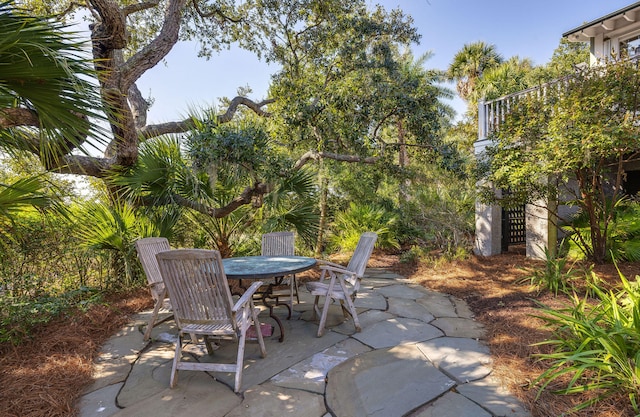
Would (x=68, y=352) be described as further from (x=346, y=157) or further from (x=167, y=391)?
(x=346, y=157)

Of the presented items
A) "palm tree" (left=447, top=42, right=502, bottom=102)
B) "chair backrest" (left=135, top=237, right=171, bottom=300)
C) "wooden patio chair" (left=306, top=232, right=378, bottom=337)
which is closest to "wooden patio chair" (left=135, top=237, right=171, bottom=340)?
"chair backrest" (left=135, top=237, right=171, bottom=300)

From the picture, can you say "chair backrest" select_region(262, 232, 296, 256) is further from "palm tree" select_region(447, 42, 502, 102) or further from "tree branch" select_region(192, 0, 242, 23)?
"palm tree" select_region(447, 42, 502, 102)

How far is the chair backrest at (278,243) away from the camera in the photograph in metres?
4.85

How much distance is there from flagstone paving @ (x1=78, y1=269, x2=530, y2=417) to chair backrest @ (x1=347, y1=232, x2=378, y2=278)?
609 mm

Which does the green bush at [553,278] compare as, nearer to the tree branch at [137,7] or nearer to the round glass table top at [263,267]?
the round glass table top at [263,267]

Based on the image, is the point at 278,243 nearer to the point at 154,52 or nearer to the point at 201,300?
the point at 201,300

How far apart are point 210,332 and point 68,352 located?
1.47 m

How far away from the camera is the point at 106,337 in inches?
133

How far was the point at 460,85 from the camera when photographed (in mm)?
17828

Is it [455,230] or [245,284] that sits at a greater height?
[455,230]

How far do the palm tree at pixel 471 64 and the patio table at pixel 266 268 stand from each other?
15.4 meters

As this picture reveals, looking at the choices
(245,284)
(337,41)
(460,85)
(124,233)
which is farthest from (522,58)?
(124,233)

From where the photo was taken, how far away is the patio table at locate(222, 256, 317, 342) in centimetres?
316

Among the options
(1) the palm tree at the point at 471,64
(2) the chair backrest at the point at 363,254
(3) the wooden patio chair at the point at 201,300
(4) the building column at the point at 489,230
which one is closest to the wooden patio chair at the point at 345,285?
(2) the chair backrest at the point at 363,254
